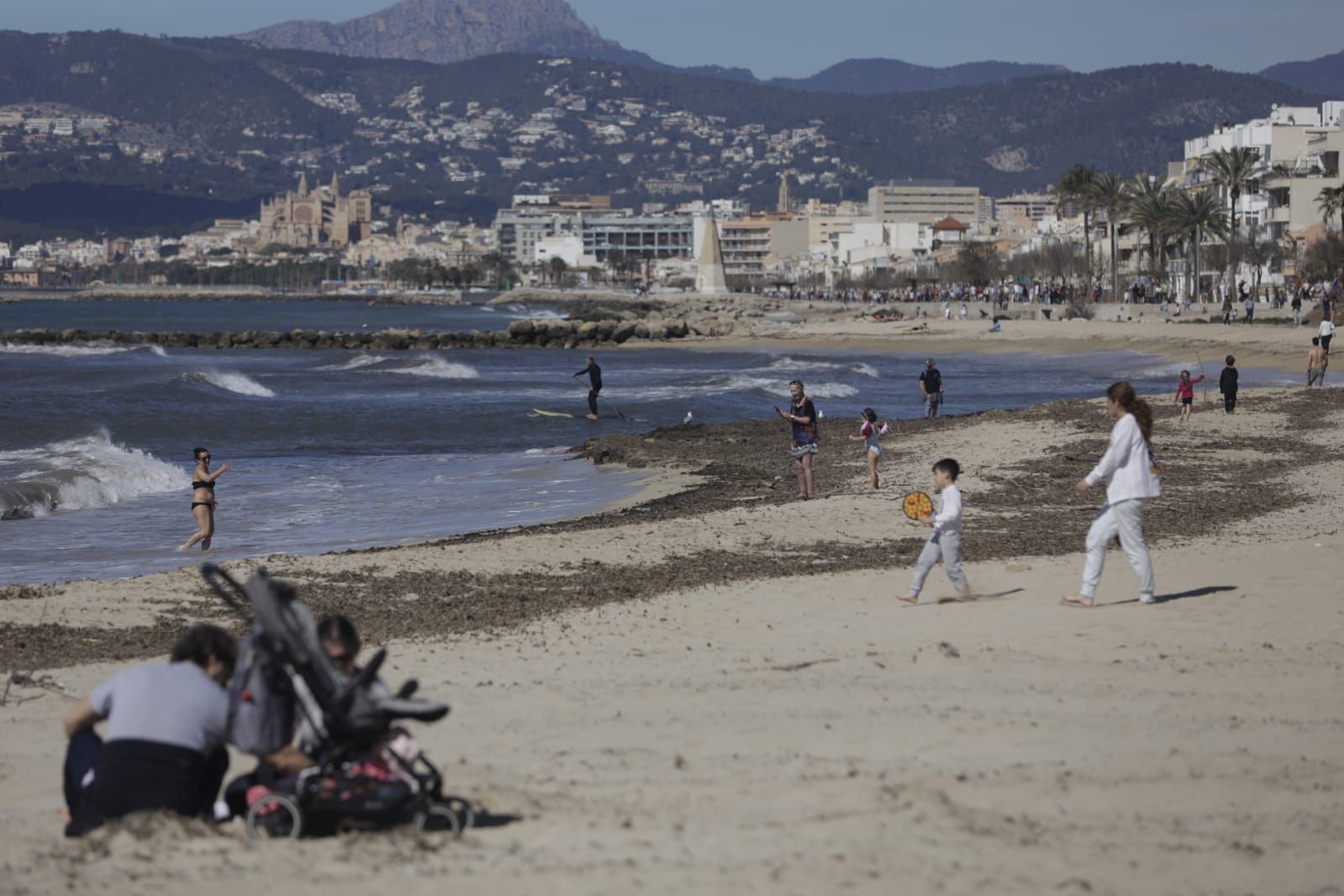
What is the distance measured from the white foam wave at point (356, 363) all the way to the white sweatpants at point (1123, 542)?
45968mm

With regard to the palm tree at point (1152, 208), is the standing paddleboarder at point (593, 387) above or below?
below

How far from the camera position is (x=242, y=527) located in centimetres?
1672

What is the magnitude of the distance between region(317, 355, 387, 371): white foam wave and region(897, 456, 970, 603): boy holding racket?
45271 millimetres

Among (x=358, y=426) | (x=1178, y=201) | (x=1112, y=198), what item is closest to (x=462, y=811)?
(x=358, y=426)

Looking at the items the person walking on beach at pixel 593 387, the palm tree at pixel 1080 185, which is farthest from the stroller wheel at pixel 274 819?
the palm tree at pixel 1080 185

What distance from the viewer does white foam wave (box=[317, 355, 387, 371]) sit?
5439 centimetres

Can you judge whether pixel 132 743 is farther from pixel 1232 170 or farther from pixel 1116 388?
pixel 1232 170

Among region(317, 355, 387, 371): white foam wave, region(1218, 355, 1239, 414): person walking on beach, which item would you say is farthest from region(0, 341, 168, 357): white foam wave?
region(1218, 355, 1239, 414): person walking on beach

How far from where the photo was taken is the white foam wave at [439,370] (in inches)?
1902

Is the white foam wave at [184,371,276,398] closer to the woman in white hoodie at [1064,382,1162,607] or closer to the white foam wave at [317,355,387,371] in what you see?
the white foam wave at [317,355,387,371]

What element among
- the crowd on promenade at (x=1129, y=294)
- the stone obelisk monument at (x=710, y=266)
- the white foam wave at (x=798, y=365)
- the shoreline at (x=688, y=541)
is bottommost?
the white foam wave at (x=798, y=365)

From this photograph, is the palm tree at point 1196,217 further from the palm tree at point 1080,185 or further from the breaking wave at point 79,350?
the breaking wave at point 79,350

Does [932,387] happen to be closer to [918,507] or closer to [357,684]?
[918,507]

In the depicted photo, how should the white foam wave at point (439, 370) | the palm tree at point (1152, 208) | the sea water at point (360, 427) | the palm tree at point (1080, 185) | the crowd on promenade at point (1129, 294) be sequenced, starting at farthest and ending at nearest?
the palm tree at point (1080, 185) < the palm tree at point (1152, 208) < the crowd on promenade at point (1129, 294) < the white foam wave at point (439, 370) < the sea water at point (360, 427)
